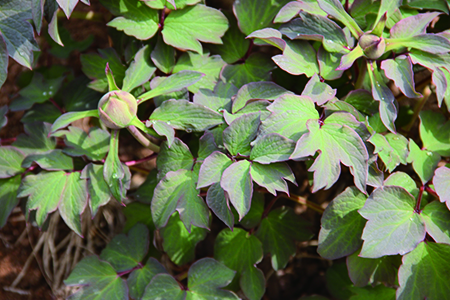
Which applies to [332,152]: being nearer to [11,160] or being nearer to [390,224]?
[390,224]

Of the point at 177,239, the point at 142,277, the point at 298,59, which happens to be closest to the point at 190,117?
the point at 298,59

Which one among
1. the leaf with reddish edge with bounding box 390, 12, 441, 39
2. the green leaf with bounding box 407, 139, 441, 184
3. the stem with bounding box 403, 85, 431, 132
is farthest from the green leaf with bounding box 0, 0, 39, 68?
the stem with bounding box 403, 85, 431, 132

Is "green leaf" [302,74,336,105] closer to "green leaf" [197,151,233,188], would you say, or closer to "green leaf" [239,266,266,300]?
"green leaf" [197,151,233,188]

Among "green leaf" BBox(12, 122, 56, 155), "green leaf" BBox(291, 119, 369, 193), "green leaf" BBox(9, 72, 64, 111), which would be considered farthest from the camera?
"green leaf" BBox(9, 72, 64, 111)

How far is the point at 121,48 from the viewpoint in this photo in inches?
46.4

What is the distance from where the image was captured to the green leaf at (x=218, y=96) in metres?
0.98

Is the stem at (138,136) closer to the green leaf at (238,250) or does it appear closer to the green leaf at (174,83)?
the green leaf at (174,83)

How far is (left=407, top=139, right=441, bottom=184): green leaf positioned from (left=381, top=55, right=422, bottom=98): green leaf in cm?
19

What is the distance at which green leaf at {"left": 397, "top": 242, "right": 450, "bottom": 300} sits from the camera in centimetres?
88

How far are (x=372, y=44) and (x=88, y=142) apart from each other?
2.66 ft

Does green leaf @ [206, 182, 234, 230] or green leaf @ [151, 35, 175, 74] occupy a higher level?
green leaf @ [151, 35, 175, 74]

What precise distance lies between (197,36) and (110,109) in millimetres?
375

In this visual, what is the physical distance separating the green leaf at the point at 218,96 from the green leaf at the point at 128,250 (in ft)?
1.56

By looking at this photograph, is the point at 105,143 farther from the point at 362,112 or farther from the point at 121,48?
the point at 362,112
